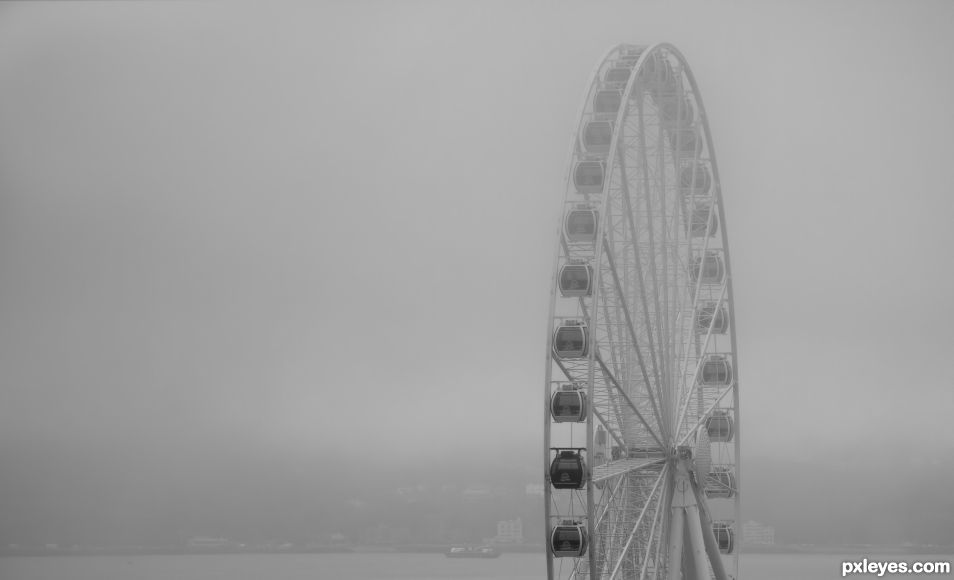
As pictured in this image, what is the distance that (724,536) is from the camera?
40969 mm

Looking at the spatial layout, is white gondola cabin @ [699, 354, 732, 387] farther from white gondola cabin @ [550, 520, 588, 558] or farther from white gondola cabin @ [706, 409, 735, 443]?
white gondola cabin @ [550, 520, 588, 558]

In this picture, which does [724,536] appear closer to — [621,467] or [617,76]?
[621,467]

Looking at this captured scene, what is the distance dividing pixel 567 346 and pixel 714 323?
11367 millimetres

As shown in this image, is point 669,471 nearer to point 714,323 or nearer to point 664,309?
point 664,309

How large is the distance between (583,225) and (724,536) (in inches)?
539

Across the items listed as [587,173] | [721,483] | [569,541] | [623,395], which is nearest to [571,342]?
[623,395]

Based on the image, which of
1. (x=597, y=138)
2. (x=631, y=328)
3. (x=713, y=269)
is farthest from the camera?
(x=713, y=269)

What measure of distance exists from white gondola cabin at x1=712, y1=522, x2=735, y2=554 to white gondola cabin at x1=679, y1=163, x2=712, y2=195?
11.0m

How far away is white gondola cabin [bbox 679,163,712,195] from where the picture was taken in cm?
4047

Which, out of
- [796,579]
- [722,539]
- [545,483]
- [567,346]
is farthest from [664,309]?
[796,579]

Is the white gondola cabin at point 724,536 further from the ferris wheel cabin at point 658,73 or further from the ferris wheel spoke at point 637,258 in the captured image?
the ferris wheel cabin at point 658,73

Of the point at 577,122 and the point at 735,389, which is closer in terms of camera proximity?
the point at 577,122

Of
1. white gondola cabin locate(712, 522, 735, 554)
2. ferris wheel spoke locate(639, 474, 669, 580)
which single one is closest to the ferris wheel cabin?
ferris wheel spoke locate(639, 474, 669, 580)

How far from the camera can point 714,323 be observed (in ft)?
135
